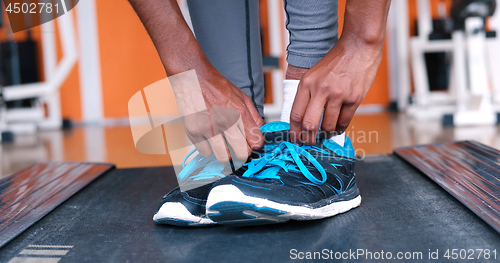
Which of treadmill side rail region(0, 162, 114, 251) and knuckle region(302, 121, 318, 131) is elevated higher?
knuckle region(302, 121, 318, 131)

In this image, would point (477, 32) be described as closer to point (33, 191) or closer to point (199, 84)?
point (199, 84)

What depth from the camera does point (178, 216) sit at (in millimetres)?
651

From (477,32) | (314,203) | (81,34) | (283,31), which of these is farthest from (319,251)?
(81,34)

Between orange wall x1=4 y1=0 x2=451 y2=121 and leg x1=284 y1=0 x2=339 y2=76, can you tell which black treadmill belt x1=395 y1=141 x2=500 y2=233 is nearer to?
leg x1=284 y1=0 x2=339 y2=76

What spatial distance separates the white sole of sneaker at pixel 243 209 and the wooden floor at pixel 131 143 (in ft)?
2.99

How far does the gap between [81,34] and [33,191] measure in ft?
9.60

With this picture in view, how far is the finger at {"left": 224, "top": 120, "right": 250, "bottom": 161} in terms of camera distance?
2.13 ft

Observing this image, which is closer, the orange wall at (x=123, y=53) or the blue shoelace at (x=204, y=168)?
the blue shoelace at (x=204, y=168)

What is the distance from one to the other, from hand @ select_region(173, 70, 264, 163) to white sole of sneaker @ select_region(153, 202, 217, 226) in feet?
0.34

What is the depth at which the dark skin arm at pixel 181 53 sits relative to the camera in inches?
25.4

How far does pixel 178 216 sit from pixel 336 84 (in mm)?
340

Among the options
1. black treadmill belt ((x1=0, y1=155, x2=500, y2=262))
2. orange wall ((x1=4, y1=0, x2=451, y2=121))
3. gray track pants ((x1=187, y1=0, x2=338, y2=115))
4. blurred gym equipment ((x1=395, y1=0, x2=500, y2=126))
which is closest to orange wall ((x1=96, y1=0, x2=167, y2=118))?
orange wall ((x1=4, y1=0, x2=451, y2=121))

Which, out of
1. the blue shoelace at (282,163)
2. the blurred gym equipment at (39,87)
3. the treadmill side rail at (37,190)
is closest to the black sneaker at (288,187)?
the blue shoelace at (282,163)

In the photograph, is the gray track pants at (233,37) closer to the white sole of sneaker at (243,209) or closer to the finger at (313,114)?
the finger at (313,114)
